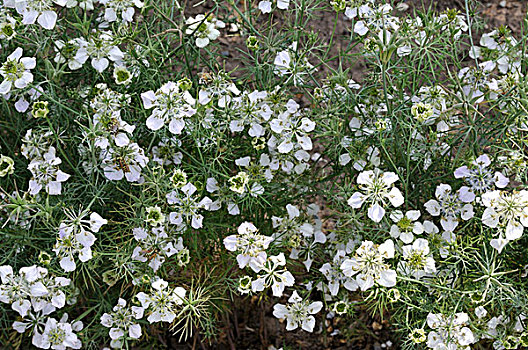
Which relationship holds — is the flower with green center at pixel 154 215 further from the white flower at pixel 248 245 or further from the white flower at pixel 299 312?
the white flower at pixel 299 312

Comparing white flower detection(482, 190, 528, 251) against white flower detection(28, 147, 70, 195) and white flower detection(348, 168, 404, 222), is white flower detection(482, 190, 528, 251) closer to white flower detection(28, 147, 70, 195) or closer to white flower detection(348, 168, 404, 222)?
white flower detection(348, 168, 404, 222)

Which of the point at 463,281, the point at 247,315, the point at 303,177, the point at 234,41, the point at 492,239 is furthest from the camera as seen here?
the point at 234,41

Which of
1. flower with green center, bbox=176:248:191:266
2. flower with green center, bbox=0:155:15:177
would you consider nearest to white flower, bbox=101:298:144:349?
flower with green center, bbox=176:248:191:266

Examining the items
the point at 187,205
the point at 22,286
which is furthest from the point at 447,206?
the point at 22,286

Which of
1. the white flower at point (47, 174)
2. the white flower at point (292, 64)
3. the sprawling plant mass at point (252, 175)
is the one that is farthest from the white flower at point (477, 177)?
the white flower at point (47, 174)

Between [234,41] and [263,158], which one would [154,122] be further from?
[234,41]

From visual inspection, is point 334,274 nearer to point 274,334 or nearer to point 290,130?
point 290,130

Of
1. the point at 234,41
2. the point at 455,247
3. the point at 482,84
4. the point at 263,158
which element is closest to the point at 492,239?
the point at 455,247
